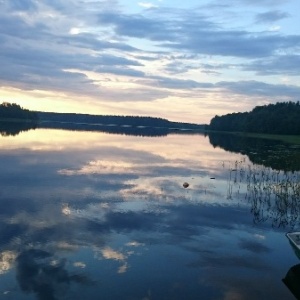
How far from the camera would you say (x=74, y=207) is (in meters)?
21.6

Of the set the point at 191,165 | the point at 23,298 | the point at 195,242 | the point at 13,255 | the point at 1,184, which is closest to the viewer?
the point at 23,298

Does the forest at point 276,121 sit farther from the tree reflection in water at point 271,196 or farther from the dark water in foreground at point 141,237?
the dark water in foreground at point 141,237

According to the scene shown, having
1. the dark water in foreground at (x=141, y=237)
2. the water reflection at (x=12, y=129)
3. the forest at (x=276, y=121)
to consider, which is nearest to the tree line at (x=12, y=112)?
the water reflection at (x=12, y=129)

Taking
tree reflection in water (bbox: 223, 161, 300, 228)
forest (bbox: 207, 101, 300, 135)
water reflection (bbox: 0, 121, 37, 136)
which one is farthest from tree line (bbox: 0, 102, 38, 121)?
tree reflection in water (bbox: 223, 161, 300, 228)

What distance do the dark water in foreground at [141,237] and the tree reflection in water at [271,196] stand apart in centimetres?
10

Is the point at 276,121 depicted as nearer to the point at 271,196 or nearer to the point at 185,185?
the point at 185,185

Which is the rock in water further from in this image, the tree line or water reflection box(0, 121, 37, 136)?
the tree line


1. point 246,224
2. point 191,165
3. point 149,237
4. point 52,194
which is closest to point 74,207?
point 52,194

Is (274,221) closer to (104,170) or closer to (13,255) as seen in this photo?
(13,255)

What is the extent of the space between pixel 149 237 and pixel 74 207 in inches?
241

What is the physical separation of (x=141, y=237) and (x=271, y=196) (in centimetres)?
1284

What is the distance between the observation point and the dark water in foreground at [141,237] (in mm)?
12289

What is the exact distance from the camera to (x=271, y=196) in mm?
26531

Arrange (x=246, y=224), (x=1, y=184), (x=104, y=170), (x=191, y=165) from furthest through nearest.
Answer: (x=191, y=165) → (x=104, y=170) → (x=1, y=184) → (x=246, y=224)
